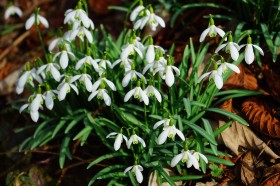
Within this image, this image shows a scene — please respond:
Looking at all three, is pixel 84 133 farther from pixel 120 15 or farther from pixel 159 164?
pixel 120 15

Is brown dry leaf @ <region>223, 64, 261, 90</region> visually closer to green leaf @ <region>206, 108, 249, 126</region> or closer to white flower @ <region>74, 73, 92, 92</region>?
green leaf @ <region>206, 108, 249, 126</region>

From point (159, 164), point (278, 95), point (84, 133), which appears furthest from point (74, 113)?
point (278, 95)

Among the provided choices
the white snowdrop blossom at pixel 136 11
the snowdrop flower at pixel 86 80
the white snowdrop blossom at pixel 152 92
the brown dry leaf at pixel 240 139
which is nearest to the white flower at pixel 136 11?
the white snowdrop blossom at pixel 136 11

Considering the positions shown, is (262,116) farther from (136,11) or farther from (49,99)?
(49,99)

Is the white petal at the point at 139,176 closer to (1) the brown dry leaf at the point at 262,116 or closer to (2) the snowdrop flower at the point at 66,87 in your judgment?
(2) the snowdrop flower at the point at 66,87

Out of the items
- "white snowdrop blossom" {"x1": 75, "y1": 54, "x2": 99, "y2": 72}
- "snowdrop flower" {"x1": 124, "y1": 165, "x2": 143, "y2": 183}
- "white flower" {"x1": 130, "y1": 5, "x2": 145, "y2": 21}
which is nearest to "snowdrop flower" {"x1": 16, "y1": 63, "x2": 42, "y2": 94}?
"white snowdrop blossom" {"x1": 75, "y1": 54, "x2": 99, "y2": 72}
